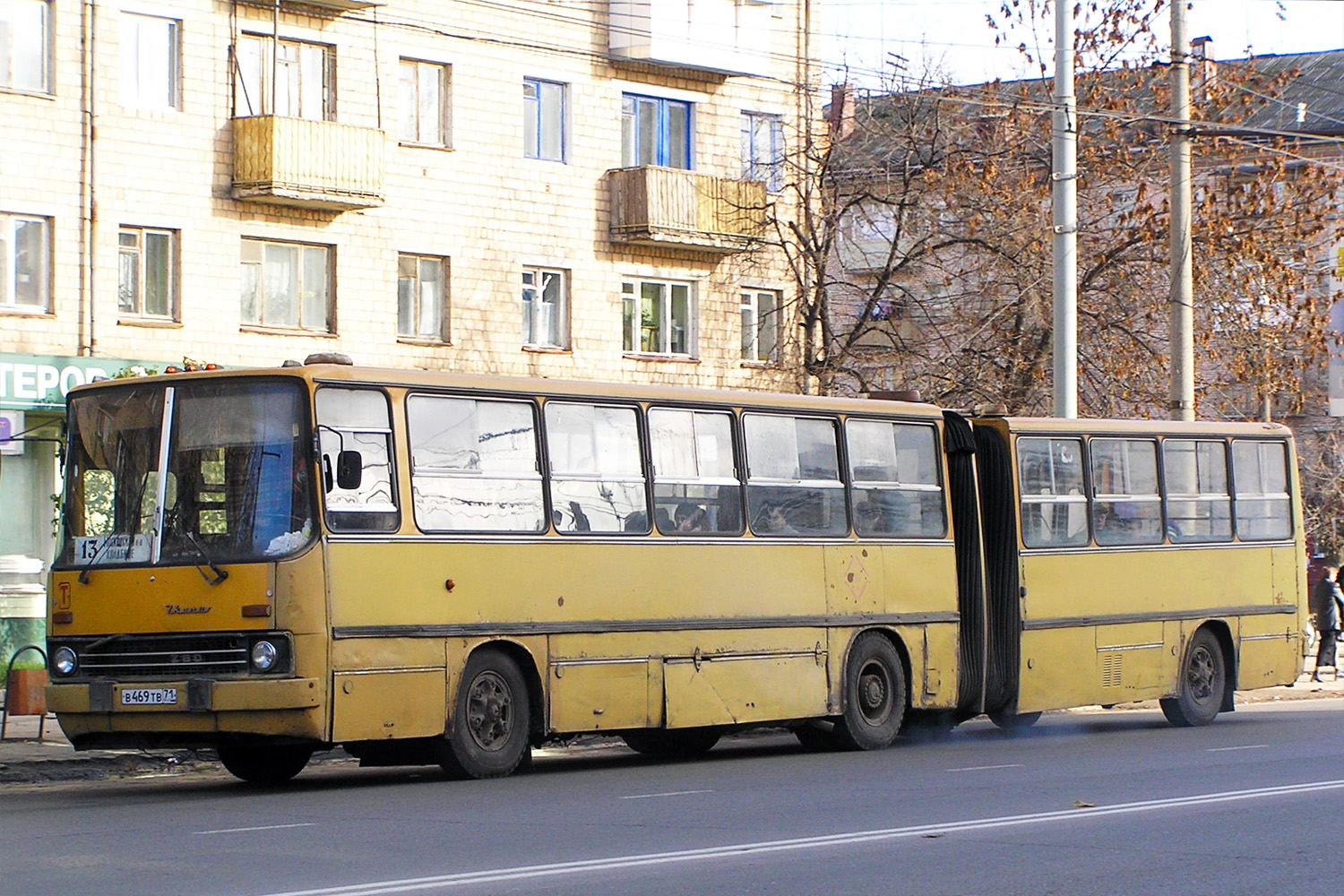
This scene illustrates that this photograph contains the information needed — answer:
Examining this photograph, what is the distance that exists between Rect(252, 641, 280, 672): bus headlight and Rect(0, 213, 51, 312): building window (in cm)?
1504

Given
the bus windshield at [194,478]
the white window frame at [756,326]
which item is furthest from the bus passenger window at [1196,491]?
the white window frame at [756,326]

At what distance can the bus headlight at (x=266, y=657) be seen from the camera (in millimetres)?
13352

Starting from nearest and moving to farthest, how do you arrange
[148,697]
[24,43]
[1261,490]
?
[148,697], [1261,490], [24,43]

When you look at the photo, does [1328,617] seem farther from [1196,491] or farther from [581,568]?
[581,568]

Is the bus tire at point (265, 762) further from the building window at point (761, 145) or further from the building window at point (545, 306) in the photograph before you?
the building window at point (761, 145)

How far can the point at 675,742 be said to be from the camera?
59.1 ft

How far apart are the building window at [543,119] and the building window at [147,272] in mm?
6409

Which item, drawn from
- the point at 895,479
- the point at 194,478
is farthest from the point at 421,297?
the point at 194,478

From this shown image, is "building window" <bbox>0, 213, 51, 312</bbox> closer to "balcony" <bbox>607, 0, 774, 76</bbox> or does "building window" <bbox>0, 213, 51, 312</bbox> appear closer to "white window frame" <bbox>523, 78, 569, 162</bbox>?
"white window frame" <bbox>523, 78, 569, 162</bbox>

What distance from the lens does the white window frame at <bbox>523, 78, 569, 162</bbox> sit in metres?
33.0

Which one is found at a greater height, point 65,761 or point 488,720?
point 488,720

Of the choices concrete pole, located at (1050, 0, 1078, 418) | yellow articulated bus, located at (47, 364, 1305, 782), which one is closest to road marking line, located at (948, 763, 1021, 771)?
yellow articulated bus, located at (47, 364, 1305, 782)

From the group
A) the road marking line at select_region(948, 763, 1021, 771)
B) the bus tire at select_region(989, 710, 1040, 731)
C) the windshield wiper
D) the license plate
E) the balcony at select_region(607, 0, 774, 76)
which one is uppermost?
the balcony at select_region(607, 0, 774, 76)

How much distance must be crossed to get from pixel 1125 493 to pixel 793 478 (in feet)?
14.5
